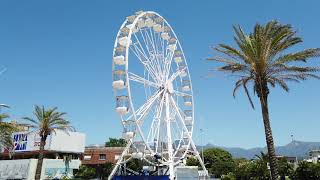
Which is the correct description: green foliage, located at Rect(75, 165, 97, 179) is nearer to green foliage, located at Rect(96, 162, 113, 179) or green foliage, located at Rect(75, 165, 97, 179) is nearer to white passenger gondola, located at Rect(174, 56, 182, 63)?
green foliage, located at Rect(96, 162, 113, 179)

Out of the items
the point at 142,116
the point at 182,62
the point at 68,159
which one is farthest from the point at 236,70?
the point at 68,159

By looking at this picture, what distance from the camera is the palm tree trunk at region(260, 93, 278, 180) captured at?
22422 millimetres

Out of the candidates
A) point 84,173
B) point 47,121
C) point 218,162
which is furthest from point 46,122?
point 218,162

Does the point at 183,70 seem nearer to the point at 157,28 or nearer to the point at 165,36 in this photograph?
the point at 165,36

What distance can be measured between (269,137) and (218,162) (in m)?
72.9

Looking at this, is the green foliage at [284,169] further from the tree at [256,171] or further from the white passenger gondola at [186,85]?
the white passenger gondola at [186,85]

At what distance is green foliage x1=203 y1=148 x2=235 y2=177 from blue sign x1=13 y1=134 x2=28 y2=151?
41.1 meters

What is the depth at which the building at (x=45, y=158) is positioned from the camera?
63.7m

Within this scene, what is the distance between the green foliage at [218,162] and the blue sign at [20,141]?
41125 mm

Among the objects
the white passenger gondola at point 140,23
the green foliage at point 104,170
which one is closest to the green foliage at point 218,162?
the green foliage at point 104,170

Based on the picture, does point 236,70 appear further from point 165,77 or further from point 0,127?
point 0,127

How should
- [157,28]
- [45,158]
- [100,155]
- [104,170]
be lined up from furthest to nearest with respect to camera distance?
1. [100,155]
2. [104,170]
3. [45,158]
4. [157,28]

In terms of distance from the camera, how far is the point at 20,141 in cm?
6769

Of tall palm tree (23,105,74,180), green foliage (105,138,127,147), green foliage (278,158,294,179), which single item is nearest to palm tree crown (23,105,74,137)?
tall palm tree (23,105,74,180)
